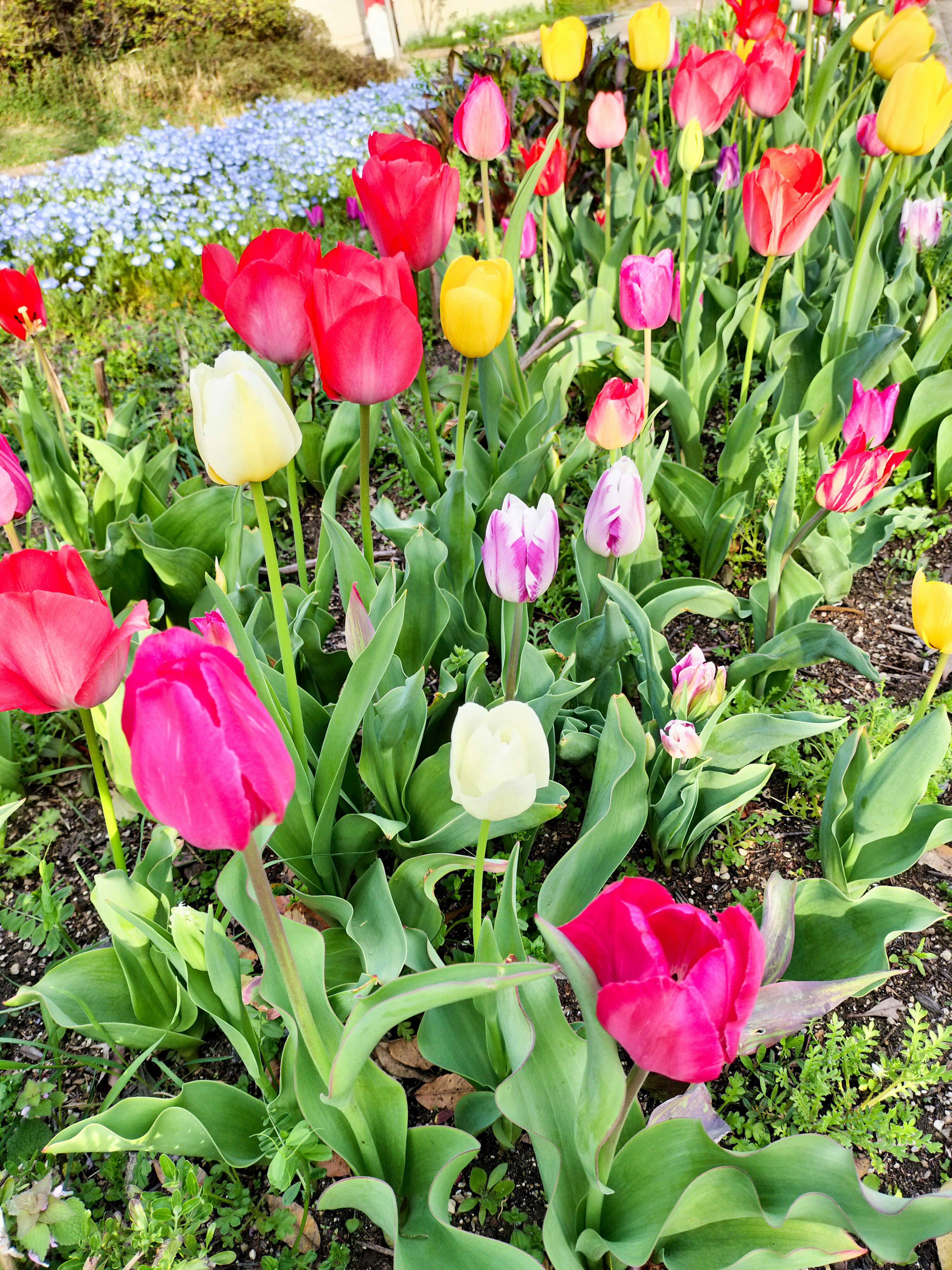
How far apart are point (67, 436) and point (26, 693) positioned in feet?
6.02

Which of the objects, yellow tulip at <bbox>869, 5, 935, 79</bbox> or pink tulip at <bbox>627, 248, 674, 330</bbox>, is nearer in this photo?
pink tulip at <bbox>627, 248, 674, 330</bbox>

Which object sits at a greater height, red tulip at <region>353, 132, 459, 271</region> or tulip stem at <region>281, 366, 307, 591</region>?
red tulip at <region>353, 132, 459, 271</region>

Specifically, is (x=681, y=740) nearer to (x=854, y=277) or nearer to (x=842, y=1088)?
(x=842, y=1088)

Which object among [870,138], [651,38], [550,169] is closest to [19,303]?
[550,169]

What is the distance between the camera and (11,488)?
4.41 ft

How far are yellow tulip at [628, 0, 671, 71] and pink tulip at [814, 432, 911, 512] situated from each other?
167 centimetres

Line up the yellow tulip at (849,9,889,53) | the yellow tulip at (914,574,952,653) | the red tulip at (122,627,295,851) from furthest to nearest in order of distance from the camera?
1. the yellow tulip at (849,9,889,53)
2. the yellow tulip at (914,574,952,653)
3. the red tulip at (122,627,295,851)

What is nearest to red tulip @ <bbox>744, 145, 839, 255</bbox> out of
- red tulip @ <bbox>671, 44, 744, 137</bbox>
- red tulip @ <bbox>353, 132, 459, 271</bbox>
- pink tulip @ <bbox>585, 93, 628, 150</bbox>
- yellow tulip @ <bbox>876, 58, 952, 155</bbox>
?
yellow tulip @ <bbox>876, 58, 952, 155</bbox>

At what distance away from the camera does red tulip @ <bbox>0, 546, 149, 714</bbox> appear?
973 mm

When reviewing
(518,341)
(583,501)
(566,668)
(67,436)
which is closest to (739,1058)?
(566,668)

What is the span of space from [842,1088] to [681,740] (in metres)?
0.56

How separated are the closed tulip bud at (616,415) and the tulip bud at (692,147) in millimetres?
993

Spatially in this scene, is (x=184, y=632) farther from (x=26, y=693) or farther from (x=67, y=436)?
(x=67, y=436)

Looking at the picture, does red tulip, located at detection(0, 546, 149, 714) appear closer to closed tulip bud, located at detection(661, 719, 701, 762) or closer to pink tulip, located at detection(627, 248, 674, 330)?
closed tulip bud, located at detection(661, 719, 701, 762)
